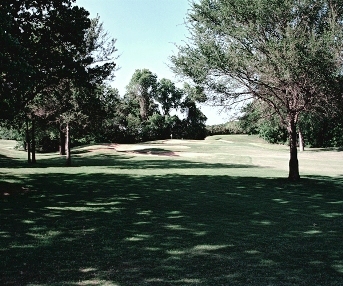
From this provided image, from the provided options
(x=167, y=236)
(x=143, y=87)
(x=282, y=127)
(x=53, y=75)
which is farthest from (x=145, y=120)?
(x=167, y=236)

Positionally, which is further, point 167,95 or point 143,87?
point 167,95

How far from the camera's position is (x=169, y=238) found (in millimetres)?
8258

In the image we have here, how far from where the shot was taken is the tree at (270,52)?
16969 millimetres

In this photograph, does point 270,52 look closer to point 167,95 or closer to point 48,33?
point 48,33

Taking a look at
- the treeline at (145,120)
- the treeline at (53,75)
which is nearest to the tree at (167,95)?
the treeline at (145,120)

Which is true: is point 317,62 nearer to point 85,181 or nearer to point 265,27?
point 265,27

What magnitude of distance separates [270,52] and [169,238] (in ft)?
42.6

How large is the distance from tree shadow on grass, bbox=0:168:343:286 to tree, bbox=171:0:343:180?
6.22 m

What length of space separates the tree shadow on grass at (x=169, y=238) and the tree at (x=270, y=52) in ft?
20.4

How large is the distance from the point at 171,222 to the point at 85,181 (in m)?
10.3

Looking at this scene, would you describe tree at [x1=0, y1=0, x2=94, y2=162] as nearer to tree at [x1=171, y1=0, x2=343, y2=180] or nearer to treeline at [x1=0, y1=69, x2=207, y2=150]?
tree at [x1=171, y1=0, x2=343, y2=180]

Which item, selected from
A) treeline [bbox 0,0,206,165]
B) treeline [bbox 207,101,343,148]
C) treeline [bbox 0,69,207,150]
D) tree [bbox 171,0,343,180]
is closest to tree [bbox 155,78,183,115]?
treeline [bbox 0,69,207,150]

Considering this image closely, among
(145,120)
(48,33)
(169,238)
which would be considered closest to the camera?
(169,238)

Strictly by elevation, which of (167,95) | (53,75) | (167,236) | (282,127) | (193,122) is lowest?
(167,236)
